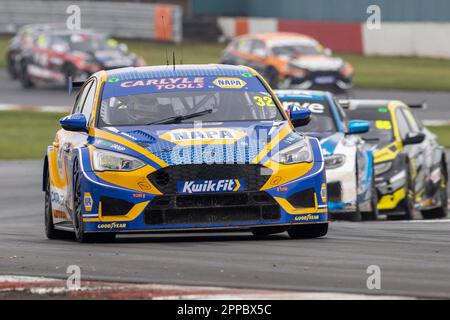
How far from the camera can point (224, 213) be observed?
1063cm

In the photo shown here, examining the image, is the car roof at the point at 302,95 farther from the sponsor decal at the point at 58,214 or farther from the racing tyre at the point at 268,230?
the racing tyre at the point at 268,230

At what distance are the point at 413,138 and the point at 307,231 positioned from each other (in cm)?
601

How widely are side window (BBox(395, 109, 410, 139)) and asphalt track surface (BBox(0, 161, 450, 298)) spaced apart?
500cm

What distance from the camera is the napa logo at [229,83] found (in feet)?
38.8

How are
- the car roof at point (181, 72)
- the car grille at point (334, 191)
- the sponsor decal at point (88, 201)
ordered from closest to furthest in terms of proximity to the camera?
the sponsor decal at point (88, 201) → the car roof at point (181, 72) → the car grille at point (334, 191)

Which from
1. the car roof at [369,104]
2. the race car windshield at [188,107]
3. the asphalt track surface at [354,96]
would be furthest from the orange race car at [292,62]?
the race car windshield at [188,107]

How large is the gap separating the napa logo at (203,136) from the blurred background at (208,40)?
1754 centimetres

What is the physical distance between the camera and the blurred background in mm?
36219

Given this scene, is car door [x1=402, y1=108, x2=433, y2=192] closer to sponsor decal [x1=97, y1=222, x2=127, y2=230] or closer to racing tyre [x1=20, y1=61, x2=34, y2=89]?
sponsor decal [x1=97, y1=222, x2=127, y2=230]

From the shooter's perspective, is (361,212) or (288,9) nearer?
(361,212)
